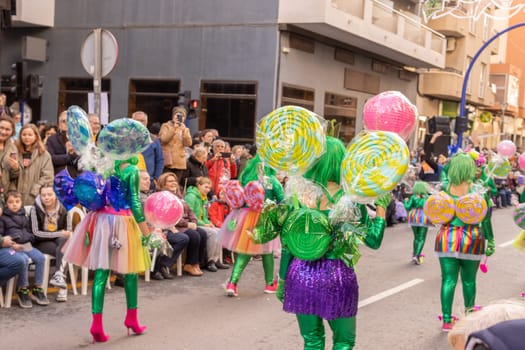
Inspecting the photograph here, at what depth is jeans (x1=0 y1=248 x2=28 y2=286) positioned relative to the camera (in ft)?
23.9

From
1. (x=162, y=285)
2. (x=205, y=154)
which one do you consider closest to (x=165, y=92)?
(x=205, y=154)

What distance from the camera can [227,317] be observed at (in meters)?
7.53

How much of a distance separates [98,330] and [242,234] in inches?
104

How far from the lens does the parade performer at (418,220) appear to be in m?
11.7

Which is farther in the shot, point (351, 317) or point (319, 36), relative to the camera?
point (319, 36)

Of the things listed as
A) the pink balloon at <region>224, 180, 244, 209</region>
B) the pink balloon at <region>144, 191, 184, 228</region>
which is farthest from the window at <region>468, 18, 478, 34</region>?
the pink balloon at <region>144, 191, 184, 228</region>

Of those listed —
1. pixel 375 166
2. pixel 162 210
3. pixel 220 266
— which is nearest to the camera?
pixel 375 166

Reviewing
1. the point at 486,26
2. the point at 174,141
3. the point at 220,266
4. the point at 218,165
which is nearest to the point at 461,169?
the point at 220,266

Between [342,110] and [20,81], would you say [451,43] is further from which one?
[20,81]

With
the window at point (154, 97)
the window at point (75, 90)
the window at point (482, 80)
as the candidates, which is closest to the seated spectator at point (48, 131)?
the window at point (154, 97)

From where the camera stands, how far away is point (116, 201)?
612 cm

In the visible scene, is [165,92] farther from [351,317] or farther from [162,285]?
[351,317]

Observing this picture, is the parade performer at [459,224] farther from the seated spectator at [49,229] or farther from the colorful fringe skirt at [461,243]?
the seated spectator at [49,229]

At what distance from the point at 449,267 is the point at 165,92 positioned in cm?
1646
